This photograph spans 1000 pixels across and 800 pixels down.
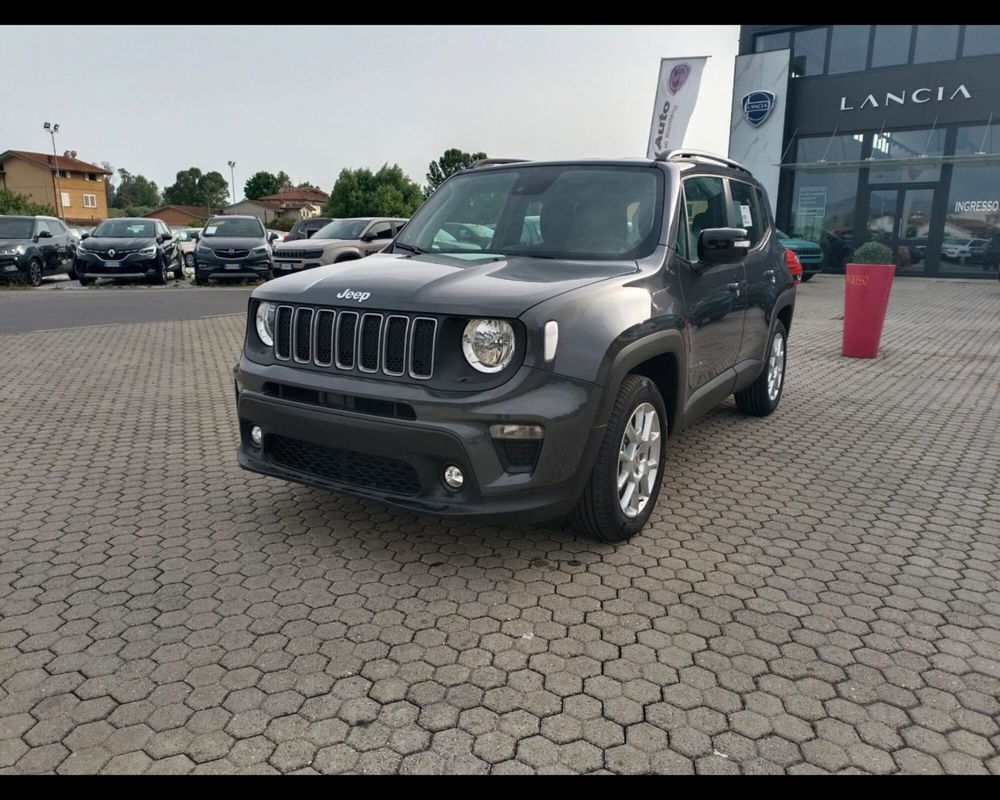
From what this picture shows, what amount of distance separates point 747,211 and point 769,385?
1.52 metres

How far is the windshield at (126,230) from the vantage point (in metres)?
18.4

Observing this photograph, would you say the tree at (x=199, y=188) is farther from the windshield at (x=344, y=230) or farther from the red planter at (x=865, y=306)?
the red planter at (x=865, y=306)

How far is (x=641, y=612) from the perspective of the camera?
3162 mm

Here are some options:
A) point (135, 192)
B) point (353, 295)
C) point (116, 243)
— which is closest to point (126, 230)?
point (116, 243)

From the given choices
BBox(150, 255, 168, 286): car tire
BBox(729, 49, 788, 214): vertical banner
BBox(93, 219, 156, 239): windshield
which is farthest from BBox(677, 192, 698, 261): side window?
BBox(729, 49, 788, 214): vertical banner

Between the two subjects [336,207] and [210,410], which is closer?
[210,410]

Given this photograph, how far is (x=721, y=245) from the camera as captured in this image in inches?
164

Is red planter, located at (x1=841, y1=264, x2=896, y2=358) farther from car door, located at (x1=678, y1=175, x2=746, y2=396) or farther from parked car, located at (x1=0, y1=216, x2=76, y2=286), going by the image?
parked car, located at (x1=0, y1=216, x2=76, y2=286)

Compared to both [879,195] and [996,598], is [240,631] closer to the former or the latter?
[996,598]

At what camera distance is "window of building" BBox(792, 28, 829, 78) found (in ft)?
75.9

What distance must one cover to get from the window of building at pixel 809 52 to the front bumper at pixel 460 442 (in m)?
24.2

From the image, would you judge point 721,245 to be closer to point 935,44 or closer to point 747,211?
point 747,211
